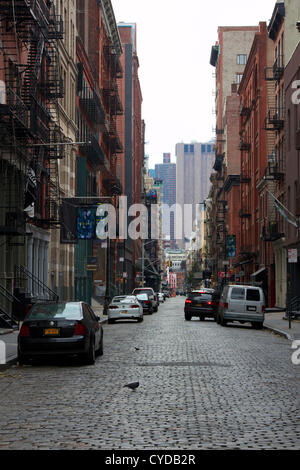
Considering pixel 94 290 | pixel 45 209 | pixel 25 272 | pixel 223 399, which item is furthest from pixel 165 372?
pixel 94 290

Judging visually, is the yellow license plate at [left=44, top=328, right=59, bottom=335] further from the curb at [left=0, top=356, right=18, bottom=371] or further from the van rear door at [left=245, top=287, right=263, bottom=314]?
the van rear door at [left=245, top=287, right=263, bottom=314]

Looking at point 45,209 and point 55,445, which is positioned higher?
point 45,209

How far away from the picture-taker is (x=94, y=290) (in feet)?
220

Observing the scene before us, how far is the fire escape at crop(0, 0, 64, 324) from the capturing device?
28453 mm

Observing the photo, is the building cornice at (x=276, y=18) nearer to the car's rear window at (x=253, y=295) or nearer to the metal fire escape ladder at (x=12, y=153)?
the car's rear window at (x=253, y=295)

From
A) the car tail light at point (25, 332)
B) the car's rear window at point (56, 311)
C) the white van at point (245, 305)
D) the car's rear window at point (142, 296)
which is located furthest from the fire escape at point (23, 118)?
the car's rear window at point (142, 296)

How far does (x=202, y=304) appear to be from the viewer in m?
42.9

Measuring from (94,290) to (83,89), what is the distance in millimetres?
18723

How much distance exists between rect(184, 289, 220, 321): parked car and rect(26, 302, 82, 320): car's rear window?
2469 cm

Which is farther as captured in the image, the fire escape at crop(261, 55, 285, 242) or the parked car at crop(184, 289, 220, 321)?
the fire escape at crop(261, 55, 285, 242)

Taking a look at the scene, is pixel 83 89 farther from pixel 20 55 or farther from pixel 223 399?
pixel 223 399

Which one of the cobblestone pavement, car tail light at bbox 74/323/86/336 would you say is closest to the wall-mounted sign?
the cobblestone pavement

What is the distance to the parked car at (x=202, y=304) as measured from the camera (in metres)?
42.6

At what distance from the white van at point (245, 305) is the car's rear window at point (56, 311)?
59.0 ft
